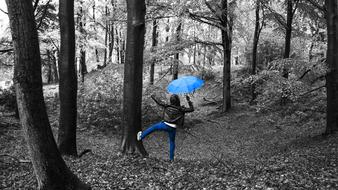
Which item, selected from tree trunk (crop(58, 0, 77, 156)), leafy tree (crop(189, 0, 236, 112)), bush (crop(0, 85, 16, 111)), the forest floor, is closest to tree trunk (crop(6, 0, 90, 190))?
A: the forest floor

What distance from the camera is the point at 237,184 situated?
472cm

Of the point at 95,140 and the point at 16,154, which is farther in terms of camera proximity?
the point at 95,140

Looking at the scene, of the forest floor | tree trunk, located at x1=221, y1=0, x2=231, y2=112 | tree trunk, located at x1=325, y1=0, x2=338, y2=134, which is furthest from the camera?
tree trunk, located at x1=221, y1=0, x2=231, y2=112

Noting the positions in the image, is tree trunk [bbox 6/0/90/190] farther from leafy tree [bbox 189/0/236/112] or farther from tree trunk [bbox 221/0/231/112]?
tree trunk [bbox 221/0/231/112]

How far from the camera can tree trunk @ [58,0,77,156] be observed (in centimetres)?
676

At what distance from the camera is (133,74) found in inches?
257

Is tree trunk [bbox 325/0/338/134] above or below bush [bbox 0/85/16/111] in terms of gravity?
above

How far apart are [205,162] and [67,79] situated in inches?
162

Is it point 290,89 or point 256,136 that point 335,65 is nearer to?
point 290,89

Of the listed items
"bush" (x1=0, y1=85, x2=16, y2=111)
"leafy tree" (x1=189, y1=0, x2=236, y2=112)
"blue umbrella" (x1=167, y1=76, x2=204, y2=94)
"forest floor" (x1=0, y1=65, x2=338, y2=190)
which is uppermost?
"leafy tree" (x1=189, y1=0, x2=236, y2=112)

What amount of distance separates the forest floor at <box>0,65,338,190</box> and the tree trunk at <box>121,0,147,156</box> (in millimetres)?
459

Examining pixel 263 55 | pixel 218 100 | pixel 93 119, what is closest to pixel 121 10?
pixel 93 119

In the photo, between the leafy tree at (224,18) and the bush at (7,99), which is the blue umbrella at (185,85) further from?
the bush at (7,99)

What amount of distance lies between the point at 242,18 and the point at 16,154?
13.1 meters
